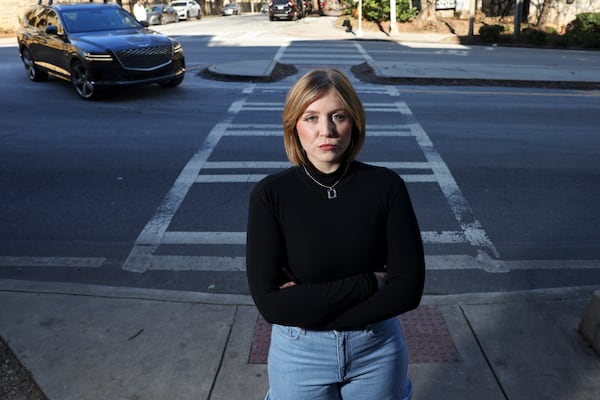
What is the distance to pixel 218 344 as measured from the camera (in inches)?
148

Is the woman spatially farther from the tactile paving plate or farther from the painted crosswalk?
the painted crosswalk

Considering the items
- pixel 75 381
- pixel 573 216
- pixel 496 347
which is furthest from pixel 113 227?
pixel 573 216

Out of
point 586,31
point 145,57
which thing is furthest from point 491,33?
point 145,57

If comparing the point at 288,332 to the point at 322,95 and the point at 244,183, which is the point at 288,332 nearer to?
the point at 322,95

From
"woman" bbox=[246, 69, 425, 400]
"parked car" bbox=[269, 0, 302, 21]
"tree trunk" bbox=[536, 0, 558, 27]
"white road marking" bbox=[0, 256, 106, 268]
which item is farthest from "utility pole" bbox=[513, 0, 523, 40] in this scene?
"woman" bbox=[246, 69, 425, 400]

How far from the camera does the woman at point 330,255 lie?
1985 millimetres

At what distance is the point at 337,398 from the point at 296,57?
697 inches

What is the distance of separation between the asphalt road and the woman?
9.25 ft

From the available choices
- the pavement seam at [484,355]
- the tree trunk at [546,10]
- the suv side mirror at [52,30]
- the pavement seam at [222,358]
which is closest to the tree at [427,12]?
the tree trunk at [546,10]

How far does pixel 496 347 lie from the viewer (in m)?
3.73

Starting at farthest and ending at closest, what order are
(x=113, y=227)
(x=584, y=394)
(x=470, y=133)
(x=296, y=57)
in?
1. (x=296, y=57)
2. (x=470, y=133)
3. (x=113, y=227)
4. (x=584, y=394)

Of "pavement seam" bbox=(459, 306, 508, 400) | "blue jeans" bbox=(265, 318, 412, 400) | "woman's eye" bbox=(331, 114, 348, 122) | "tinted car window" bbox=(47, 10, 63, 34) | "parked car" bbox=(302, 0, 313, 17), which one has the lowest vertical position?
"parked car" bbox=(302, 0, 313, 17)

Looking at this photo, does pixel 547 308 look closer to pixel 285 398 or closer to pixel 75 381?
pixel 285 398

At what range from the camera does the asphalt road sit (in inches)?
206
